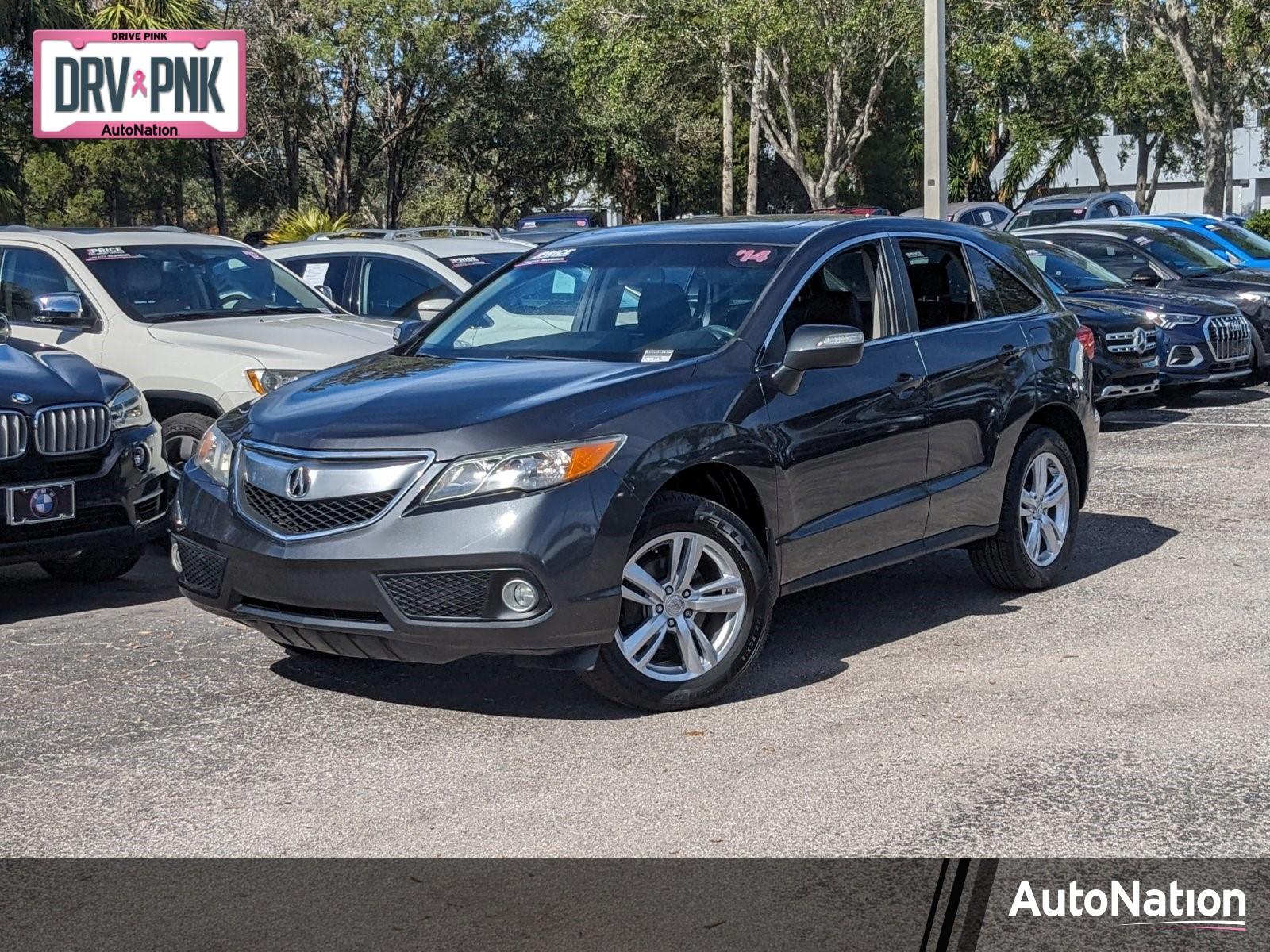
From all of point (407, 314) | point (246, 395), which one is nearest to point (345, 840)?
point (246, 395)

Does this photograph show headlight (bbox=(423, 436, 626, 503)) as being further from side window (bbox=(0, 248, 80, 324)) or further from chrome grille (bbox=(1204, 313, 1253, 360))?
chrome grille (bbox=(1204, 313, 1253, 360))

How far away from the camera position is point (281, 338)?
31.3 feet

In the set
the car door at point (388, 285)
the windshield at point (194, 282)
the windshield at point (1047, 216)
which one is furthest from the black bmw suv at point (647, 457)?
the windshield at point (1047, 216)

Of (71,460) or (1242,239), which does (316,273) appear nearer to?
(71,460)

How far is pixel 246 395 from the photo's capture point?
359 inches

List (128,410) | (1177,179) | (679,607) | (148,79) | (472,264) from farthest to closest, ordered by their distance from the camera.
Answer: (1177,179) < (148,79) < (472,264) < (128,410) < (679,607)

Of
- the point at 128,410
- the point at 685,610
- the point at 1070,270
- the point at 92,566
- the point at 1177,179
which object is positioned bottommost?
the point at 92,566

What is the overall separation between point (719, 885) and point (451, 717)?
1788 millimetres

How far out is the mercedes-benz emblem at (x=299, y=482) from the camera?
18.3ft

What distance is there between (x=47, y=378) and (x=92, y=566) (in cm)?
121

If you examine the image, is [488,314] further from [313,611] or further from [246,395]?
[246,395]

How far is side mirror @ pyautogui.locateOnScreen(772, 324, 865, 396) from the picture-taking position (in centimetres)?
616

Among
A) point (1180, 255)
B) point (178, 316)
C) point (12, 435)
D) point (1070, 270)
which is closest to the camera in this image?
point (12, 435)

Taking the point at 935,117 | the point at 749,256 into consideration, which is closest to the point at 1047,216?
the point at 935,117
